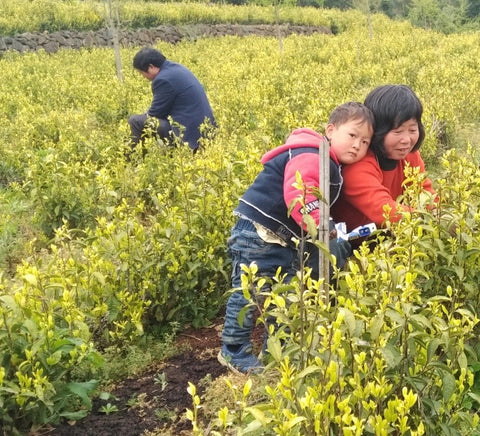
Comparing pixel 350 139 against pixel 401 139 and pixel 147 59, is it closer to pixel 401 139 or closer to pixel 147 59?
pixel 401 139

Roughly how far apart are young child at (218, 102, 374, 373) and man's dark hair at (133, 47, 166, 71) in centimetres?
344

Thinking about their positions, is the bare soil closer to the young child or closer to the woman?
the young child

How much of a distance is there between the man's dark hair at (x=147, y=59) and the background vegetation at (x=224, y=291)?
701mm

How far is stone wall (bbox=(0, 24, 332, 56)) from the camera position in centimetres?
1655

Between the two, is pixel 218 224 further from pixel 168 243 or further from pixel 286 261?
pixel 286 261

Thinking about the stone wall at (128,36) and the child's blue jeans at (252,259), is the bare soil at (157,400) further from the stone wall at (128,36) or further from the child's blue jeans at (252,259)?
the stone wall at (128,36)

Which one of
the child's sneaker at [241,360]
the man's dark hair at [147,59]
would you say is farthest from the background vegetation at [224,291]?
the man's dark hair at [147,59]

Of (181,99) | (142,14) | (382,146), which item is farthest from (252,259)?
(142,14)

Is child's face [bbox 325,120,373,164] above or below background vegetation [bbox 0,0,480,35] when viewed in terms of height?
below

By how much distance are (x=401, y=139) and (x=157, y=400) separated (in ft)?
5.66

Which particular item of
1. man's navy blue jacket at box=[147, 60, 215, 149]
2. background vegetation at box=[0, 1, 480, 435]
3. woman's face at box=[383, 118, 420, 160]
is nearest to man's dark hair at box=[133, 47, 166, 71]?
man's navy blue jacket at box=[147, 60, 215, 149]

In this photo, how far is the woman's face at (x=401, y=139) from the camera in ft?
9.27

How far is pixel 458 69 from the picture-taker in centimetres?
887

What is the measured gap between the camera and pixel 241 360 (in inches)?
114
